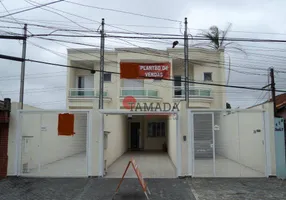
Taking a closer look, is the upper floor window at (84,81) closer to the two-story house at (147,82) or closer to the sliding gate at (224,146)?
the two-story house at (147,82)

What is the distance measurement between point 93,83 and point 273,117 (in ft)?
51.2

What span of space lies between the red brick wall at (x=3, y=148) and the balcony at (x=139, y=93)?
11.3 meters

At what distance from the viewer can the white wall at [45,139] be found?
438 inches

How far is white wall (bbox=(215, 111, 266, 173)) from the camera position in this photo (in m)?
11.0

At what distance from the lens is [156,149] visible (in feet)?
82.8

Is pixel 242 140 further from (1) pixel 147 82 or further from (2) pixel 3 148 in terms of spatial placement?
(1) pixel 147 82

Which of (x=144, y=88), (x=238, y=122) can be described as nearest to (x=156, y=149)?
(x=144, y=88)

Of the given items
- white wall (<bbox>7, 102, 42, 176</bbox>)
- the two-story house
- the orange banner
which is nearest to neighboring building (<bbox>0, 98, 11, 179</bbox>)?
white wall (<bbox>7, 102, 42, 176</bbox>)

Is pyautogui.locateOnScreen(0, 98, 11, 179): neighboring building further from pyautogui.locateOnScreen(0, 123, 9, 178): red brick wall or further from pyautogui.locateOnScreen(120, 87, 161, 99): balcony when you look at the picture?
pyautogui.locateOnScreen(120, 87, 161, 99): balcony

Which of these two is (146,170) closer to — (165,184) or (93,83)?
(165,184)

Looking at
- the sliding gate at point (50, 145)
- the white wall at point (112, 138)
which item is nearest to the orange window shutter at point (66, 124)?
the sliding gate at point (50, 145)

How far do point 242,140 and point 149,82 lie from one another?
11.5 m

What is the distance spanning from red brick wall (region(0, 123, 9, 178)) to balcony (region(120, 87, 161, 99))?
11.3 metres

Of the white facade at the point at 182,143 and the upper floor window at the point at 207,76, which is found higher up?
the upper floor window at the point at 207,76
